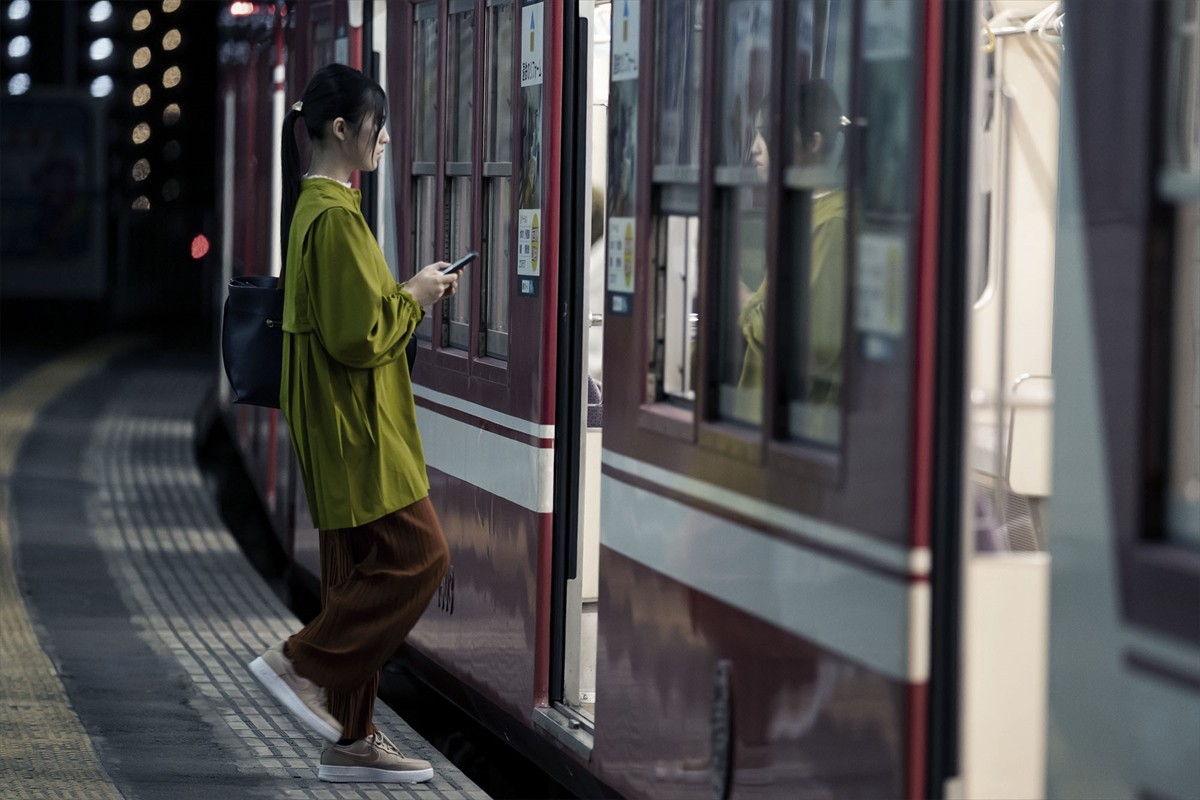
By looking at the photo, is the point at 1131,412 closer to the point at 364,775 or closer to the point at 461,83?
the point at 364,775

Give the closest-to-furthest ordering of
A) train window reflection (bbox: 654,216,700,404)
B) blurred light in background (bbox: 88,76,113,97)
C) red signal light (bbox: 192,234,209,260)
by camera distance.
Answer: train window reflection (bbox: 654,216,700,404) → red signal light (bbox: 192,234,209,260) → blurred light in background (bbox: 88,76,113,97)

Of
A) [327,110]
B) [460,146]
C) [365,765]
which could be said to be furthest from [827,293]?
[460,146]

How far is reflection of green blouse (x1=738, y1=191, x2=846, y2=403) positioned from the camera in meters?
3.46

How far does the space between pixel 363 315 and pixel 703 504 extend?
1046 mm

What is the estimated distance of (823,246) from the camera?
3535mm

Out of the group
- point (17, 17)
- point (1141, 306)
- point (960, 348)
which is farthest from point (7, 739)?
point (17, 17)

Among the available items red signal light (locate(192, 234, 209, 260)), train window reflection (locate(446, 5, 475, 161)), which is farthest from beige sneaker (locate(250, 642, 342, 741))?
red signal light (locate(192, 234, 209, 260))

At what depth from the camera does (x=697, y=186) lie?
13.3 feet

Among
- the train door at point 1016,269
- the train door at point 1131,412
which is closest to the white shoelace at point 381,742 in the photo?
the train door at point 1016,269

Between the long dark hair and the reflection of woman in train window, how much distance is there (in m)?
1.42

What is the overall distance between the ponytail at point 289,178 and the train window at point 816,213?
1608 millimetres

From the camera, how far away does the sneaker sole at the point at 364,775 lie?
204 inches

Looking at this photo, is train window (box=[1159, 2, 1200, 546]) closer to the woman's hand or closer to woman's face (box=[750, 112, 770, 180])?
woman's face (box=[750, 112, 770, 180])

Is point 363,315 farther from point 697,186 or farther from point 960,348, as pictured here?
point 960,348
